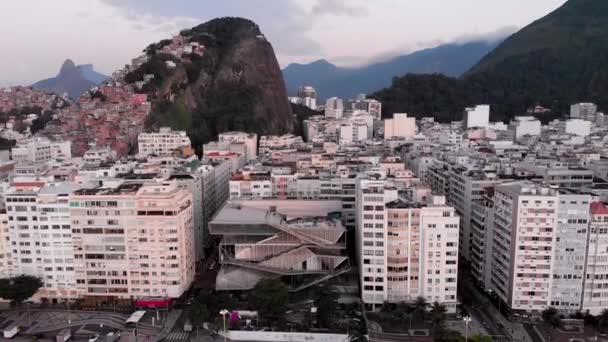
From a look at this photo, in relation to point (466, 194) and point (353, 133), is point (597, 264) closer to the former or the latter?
point (466, 194)

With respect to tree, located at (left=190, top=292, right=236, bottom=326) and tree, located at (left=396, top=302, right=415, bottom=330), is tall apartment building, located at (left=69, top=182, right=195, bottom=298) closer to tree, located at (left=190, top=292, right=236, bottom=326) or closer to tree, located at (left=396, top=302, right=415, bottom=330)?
tree, located at (left=190, top=292, right=236, bottom=326)

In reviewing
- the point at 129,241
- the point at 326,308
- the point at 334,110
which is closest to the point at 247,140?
the point at 129,241

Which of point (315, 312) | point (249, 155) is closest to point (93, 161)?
point (249, 155)

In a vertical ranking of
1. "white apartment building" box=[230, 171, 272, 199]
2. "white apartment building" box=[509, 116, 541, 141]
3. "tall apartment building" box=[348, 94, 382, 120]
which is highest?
"tall apartment building" box=[348, 94, 382, 120]

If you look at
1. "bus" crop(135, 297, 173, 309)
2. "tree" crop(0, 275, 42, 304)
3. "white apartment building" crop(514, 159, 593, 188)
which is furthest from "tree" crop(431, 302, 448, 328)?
"tree" crop(0, 275, 42, 304)

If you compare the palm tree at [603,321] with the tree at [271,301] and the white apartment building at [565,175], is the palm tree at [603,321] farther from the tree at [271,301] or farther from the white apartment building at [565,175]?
the tree at [271,301]

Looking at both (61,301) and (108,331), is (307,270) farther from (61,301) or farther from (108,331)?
(61,301)

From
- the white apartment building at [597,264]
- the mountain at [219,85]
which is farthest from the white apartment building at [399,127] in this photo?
the white apartment building at [597,264]
